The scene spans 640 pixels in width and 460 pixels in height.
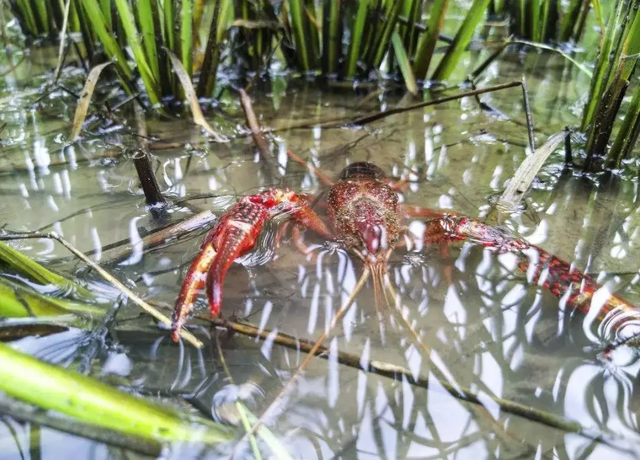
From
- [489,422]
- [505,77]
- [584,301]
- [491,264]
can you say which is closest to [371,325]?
[489,422]

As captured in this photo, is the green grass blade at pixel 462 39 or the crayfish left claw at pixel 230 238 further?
the green grass blade at pixel 462 39

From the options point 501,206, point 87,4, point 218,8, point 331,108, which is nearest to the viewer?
point 501,206

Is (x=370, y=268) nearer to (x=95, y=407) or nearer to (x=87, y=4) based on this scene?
(x=95, y=407)

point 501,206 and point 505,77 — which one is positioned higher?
point 505,77

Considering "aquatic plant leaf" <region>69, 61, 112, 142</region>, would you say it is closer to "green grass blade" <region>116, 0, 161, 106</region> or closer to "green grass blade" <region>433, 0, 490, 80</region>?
"green grass blade" <region>116, 0, 161, 106</region>

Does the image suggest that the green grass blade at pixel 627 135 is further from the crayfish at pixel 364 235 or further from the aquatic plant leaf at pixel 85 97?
the aquatic plant leaf at pixel 85 97

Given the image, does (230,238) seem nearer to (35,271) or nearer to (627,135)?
(35,271)

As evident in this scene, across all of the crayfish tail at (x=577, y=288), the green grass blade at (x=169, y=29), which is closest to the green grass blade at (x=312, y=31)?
the green grass blade at (x=169, y=29)
